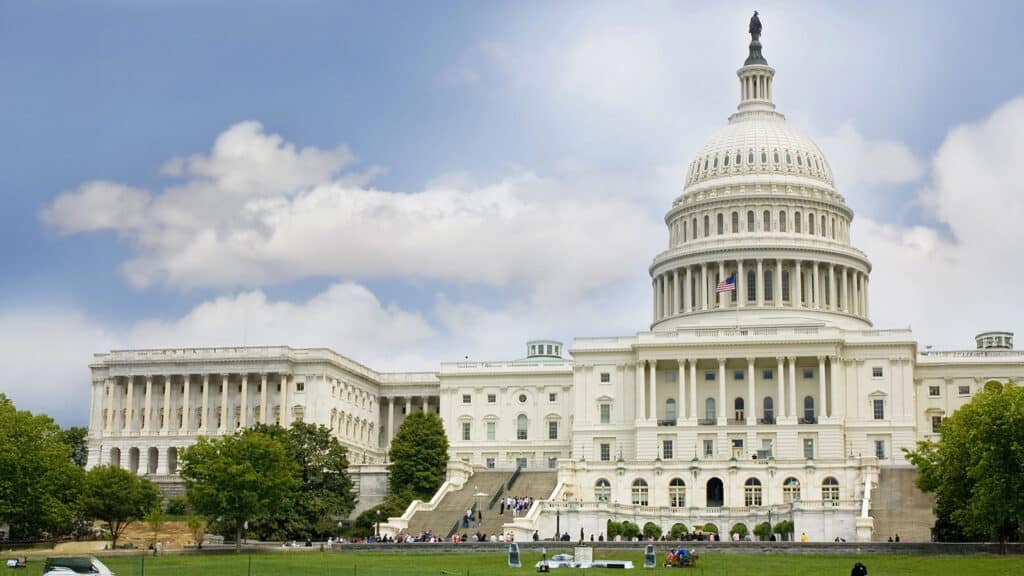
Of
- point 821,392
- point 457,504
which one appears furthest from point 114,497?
point 821,392

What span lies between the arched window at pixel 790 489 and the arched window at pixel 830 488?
1678 mm

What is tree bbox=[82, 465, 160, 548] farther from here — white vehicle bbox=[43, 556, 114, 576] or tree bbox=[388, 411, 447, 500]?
white vehicle bbox=[43, 556, 114, 576]

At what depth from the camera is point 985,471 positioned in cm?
8350

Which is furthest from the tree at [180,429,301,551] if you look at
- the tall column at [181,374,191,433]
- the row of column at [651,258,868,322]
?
the row of column at [651,258,868,322]

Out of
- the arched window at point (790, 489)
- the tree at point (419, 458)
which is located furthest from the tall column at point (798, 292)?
the tree at point (419, 458)

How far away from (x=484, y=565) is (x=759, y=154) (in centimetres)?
8415

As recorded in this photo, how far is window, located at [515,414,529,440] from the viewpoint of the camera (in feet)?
496

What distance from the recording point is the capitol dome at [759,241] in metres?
146

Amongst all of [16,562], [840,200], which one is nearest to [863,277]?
[840,200]

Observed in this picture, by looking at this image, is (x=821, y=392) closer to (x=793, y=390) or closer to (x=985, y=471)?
(x=793, y=390)

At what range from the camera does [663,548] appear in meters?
85.8

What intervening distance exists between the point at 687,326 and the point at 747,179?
15899mm

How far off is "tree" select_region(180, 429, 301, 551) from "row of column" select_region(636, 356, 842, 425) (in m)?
39.0

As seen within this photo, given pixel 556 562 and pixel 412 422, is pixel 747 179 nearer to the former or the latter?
pixel 412 422
